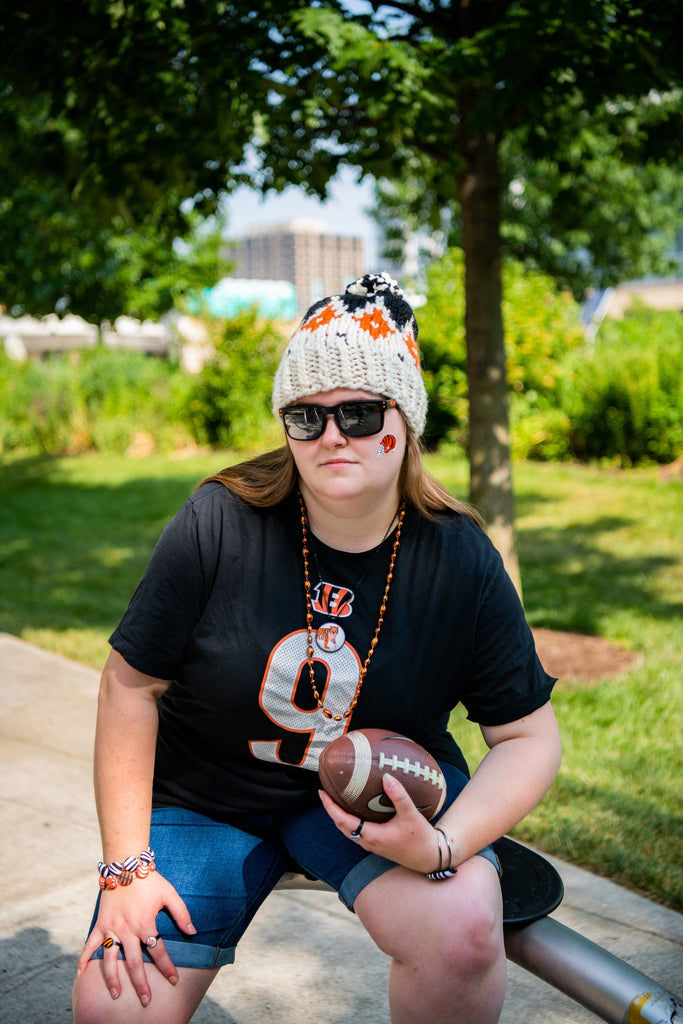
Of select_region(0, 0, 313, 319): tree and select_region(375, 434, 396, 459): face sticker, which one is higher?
select_region(0, 0, 313, 319): tree

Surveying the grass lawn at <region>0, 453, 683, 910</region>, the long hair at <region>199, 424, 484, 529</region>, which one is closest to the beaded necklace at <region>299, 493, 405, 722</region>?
the long hair at <region>199, 424, 484, 529</region>

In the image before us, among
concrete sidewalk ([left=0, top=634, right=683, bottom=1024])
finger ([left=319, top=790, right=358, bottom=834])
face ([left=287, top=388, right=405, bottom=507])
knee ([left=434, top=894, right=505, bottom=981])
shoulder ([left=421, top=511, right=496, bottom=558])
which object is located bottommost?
concrete sidewalk ([left=0, top=634, right=683, bottom=1024])

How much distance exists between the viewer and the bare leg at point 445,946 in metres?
1.69

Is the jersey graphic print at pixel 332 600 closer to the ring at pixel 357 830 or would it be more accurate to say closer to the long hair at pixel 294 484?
the long hair at pixel 294 484

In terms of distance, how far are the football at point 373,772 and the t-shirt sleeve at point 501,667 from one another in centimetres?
19

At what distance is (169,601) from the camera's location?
6.18ft

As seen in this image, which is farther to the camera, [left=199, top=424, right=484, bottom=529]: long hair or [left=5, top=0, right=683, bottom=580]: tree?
[left=5, top=0, right=683, bottom=580]: tree

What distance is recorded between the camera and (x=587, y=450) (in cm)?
1165

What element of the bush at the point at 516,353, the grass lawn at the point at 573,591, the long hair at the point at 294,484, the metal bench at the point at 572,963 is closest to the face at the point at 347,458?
the long hair at the point at 294,484

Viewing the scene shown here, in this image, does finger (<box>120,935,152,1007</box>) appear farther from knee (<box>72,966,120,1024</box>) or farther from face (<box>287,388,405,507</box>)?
face (<box>287,388,405,507</box>)

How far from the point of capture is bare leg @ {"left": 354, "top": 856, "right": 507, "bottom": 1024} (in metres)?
1.69

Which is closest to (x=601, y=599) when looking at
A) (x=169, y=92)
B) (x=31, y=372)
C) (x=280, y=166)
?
(x=280, y=166)

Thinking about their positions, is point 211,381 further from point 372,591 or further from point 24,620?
point 372,591

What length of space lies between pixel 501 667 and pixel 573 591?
4.59 m
